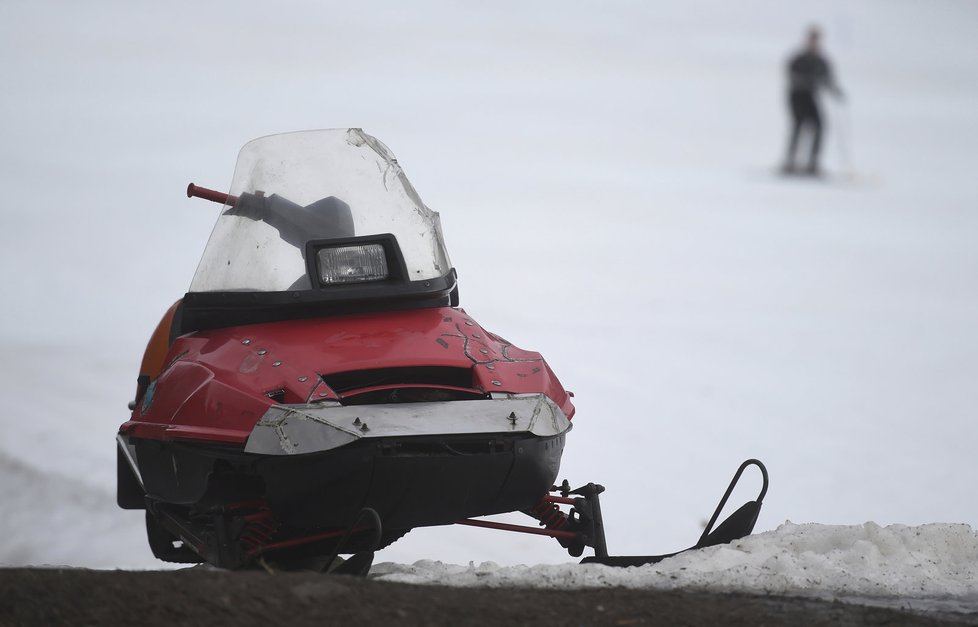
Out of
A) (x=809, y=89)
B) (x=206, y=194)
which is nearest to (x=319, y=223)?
(x=206, y=194)

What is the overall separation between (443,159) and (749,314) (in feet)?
20.5

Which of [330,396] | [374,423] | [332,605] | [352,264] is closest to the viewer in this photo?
[332,605]

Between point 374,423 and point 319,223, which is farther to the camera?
point 319,223

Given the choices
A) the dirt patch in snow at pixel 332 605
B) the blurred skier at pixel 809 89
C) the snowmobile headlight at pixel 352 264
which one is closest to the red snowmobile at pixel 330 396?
the snowmobile headlight at pixel 352 264

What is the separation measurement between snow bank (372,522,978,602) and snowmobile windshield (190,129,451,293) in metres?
1.18

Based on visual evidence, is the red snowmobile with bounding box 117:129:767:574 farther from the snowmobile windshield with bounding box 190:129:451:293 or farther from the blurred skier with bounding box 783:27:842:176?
the blurred skier with bounding box 783:27:842:176

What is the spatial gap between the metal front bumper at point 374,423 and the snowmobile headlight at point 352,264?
78cm

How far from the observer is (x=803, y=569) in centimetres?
534

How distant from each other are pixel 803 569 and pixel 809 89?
1552 cm

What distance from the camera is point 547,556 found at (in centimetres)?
836

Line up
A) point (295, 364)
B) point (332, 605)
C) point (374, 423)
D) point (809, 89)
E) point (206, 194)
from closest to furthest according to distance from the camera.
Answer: point (332, 605)
point (374, 423)
point (295, 364)
point (206, 194)
point (809, 89)

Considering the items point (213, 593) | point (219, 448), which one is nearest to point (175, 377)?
point (219, 448)

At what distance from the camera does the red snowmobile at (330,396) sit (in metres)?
5.23

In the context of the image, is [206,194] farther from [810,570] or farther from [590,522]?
[810,570]
